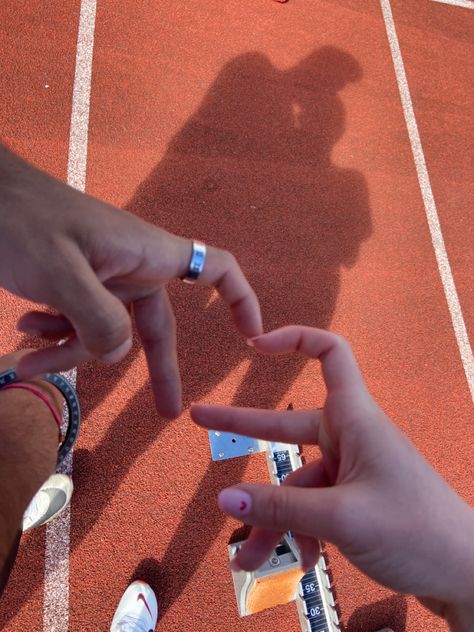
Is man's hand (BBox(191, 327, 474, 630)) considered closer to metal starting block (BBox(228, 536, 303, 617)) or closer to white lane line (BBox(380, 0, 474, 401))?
metal starting block (BBox(228, 536, 303, 617))

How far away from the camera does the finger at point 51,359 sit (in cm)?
138

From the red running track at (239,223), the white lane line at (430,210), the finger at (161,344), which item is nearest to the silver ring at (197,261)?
the finger at (161,344)

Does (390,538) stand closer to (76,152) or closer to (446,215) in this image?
(76,152)

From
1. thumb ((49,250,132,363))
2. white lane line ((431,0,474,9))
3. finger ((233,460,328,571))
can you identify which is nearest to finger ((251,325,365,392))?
finger ((233,460,328,571))

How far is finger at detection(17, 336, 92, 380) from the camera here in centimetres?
138

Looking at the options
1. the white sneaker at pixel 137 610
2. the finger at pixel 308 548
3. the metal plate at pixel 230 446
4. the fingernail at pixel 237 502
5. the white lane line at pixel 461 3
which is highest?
the white lane line at pixel 461 3

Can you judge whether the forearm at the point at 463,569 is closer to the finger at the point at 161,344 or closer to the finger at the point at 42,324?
the finger at the point at 161,344

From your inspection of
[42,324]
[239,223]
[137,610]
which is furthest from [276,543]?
[239,223]

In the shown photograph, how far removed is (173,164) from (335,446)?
2.83m

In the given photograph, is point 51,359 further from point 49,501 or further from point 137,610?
point 137,610

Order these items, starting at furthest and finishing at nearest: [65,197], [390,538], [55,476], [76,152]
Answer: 1. [76,152]
2. [55,476]
3. [65,197]
4. [390,538]

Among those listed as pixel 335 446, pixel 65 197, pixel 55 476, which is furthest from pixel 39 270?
pixel 55 476

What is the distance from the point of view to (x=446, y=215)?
414 centimetres

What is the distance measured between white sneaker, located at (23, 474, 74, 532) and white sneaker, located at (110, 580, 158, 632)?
0.62 meters
